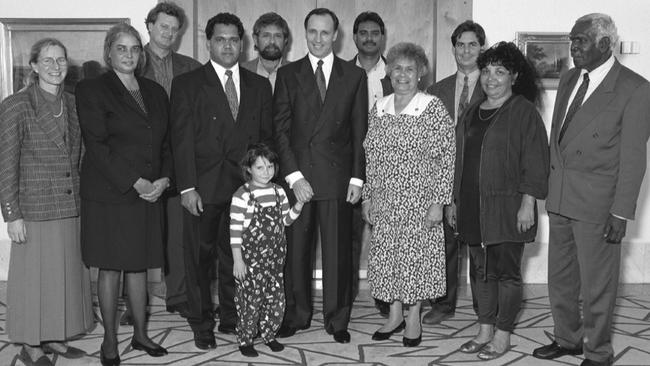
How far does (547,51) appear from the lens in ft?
17.8

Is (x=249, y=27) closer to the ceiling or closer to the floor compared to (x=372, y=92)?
closer to the ceiling

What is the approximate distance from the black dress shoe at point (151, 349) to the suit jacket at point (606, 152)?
221cm

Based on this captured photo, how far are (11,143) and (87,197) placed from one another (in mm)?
458

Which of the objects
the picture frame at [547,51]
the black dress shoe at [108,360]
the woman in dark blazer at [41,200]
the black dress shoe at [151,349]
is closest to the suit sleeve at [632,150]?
the picture frame at [547,51]

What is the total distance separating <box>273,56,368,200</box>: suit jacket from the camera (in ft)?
13.3

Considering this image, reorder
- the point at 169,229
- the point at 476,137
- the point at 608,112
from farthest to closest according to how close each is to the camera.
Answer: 1. the point at 169,229
2. the point at 476,137
3. the point at 608,112

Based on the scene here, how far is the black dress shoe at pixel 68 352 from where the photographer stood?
153 inches

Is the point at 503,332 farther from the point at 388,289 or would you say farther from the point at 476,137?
the point at 476,137

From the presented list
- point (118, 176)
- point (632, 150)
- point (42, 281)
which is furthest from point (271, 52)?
point (632, 150)

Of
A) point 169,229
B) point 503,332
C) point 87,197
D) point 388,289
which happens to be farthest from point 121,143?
point 503,332

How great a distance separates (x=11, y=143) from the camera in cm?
361

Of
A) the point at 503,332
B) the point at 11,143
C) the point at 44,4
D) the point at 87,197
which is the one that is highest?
the point at 44,4

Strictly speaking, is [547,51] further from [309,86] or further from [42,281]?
[42,281]

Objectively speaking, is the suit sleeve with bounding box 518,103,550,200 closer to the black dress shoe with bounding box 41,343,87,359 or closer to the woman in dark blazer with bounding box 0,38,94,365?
the woman in dark blazer with bounding box 0,38,94,365
